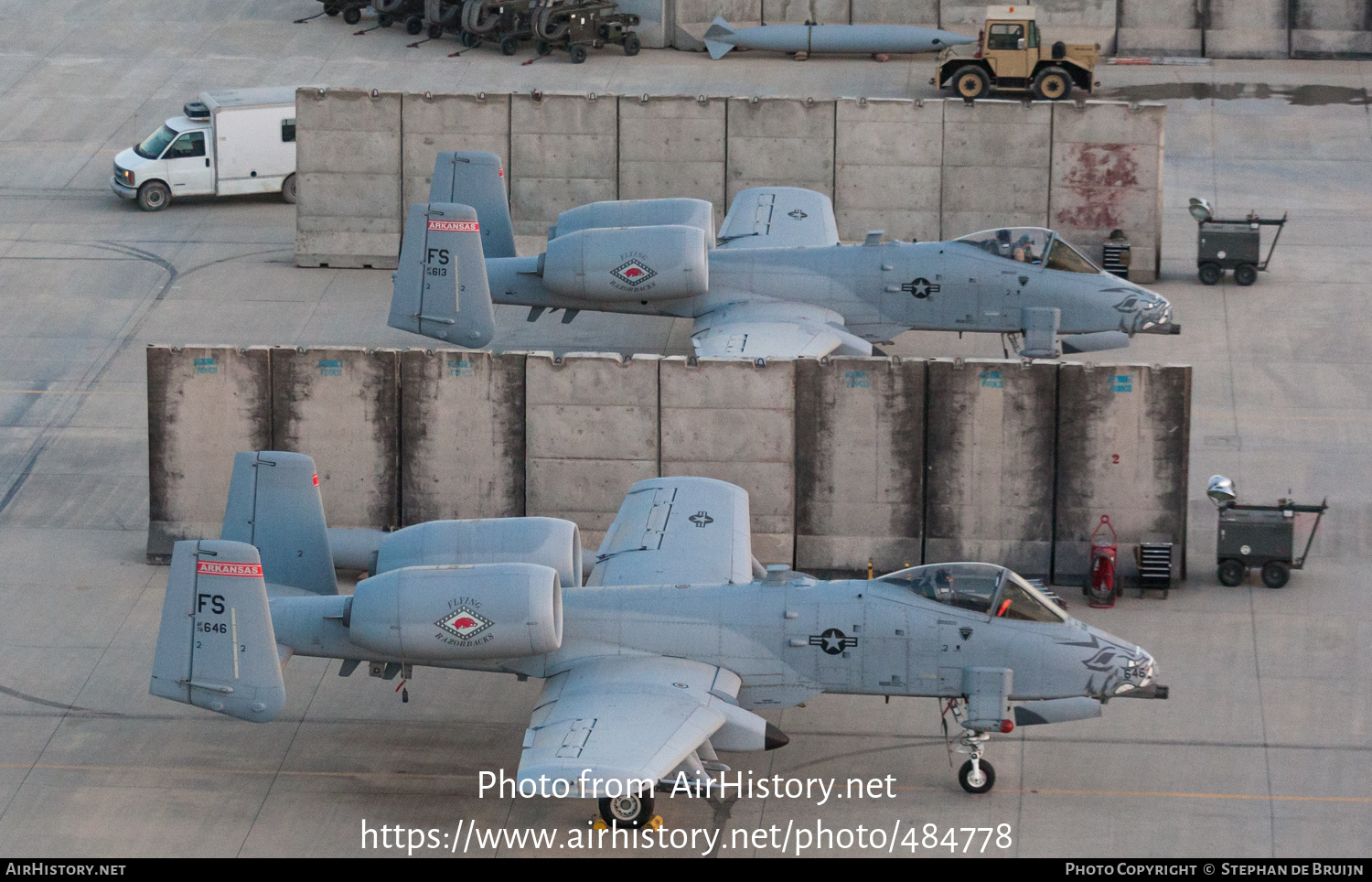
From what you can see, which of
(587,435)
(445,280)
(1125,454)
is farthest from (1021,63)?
(587,435)

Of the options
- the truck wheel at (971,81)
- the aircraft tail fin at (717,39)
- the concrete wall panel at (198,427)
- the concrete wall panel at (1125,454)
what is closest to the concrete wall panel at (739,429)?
the concrete wall panel at (1125,454)

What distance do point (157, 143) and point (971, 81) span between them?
18124mm

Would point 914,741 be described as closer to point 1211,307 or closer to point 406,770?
point 406,770

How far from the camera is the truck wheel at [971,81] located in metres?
46.8

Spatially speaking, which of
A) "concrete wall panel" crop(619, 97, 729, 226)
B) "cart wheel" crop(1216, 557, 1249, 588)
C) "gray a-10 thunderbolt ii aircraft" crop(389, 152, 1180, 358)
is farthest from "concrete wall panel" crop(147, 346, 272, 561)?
"cart wheel" crop(1216, 557, 1249, 588)

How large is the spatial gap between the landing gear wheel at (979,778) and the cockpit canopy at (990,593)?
1730mm

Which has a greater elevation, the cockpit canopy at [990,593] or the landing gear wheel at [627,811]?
the cockpit canopy at [990,593]

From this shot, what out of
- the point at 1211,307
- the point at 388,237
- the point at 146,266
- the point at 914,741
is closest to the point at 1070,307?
the point at 1211,307

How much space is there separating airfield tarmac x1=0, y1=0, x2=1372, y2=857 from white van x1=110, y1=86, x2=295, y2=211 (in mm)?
636

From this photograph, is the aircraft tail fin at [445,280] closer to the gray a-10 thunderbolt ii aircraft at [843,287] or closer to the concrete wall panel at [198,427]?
the gray a-10 thunderbolt ii aircraft at [843,287]

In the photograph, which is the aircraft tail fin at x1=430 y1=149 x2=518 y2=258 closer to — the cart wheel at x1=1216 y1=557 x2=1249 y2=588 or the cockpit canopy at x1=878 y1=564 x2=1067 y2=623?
the cart wheel at x1=1216 y1=557 x2=1249 y2=588

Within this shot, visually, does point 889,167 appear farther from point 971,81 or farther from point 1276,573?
point 1276,573

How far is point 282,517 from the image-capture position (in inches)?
943

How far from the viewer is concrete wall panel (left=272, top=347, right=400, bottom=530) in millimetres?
28656
